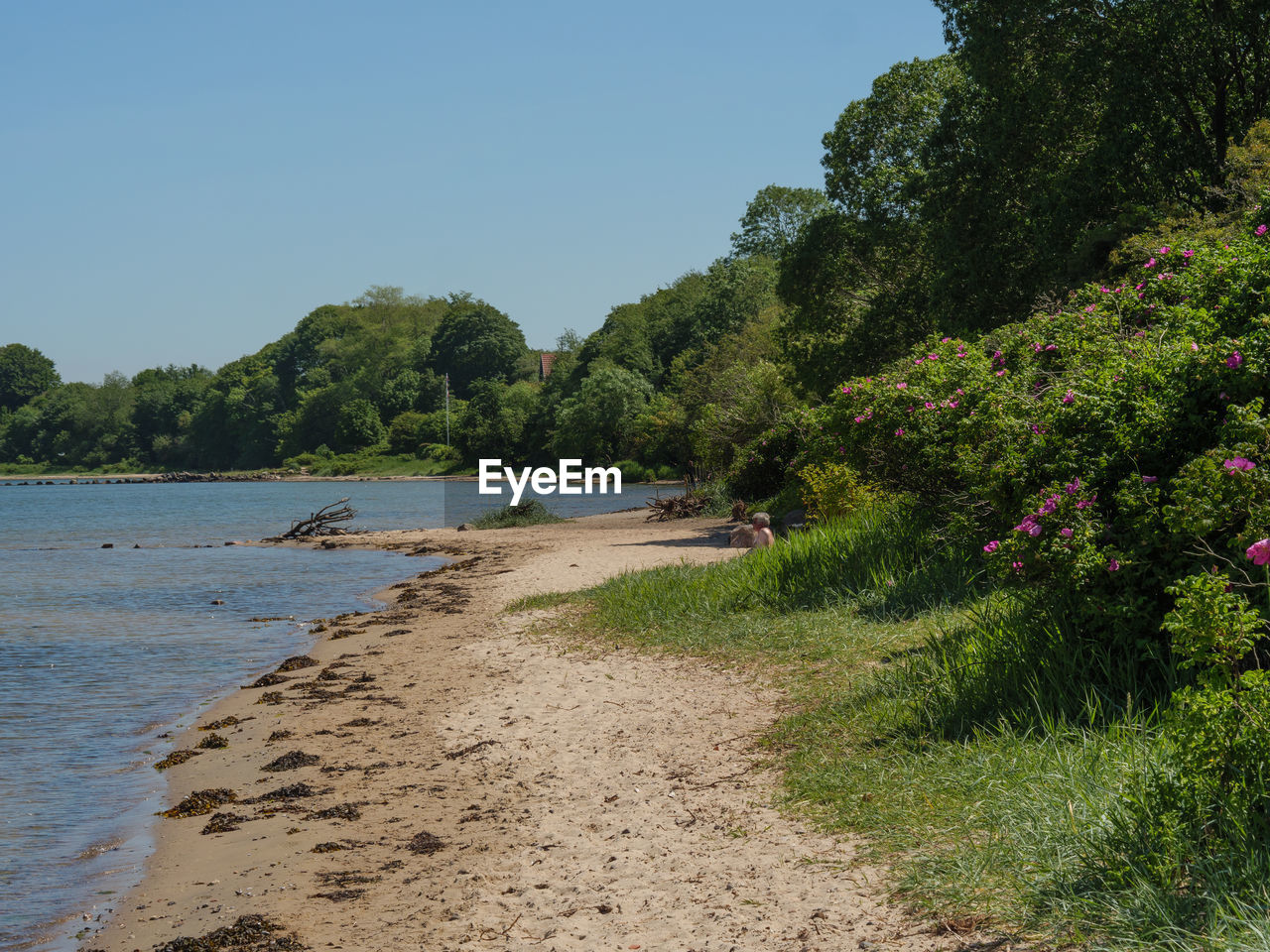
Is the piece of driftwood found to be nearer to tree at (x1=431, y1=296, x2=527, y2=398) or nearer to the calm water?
the calm water

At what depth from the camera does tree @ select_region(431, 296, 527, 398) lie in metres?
129

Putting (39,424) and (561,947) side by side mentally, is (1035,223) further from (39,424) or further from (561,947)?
(39,424)

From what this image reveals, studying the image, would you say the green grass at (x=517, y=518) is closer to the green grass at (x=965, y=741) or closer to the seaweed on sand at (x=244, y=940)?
the green grass at (x=965, y=741)

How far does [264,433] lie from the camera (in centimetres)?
14162

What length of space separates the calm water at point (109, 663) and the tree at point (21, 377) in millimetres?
145622

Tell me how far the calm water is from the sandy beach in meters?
0.49

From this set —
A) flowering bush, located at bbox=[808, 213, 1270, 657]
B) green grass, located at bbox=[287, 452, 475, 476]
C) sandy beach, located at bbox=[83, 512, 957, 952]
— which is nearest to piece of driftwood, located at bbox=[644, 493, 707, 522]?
sandy beach, located at bbox=[83, 512, 957, 952]

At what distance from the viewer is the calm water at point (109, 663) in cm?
767

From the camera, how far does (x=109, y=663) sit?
1612 cm

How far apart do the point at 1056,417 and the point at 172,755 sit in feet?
27.9

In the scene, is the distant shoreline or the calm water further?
the distant shoreline

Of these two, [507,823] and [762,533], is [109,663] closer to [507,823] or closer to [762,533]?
[762,533]

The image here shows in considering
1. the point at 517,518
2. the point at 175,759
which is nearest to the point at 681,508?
the point at 517,518

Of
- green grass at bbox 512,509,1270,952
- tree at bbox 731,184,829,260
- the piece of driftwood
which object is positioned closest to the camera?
green grass at bbox 512,509,1270,952
